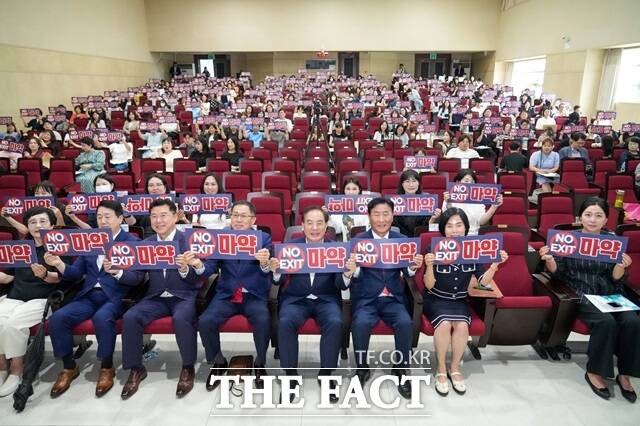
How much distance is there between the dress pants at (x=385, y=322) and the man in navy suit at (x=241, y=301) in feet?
2.06

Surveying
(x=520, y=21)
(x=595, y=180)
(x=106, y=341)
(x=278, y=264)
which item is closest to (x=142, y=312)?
(x=106, y=341)

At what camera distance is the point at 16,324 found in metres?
2.72

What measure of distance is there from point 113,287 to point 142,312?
38 cm

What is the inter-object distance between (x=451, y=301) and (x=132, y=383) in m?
2.32

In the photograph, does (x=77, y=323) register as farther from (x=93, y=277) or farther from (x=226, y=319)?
(x=226, y=319)

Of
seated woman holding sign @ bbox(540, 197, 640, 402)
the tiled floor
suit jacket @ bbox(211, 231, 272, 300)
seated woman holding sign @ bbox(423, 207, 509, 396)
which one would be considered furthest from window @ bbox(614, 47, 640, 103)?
suit jacket @ bbox(211, 231, 272, 300)

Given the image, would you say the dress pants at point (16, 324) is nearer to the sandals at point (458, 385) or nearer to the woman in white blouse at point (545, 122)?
the sandals at point (458, 385)

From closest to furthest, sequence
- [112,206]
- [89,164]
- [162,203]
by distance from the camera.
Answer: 1. [162,203]
2. [112,206]
3. [89,164]

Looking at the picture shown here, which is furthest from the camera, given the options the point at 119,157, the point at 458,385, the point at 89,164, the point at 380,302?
the point at 119,157

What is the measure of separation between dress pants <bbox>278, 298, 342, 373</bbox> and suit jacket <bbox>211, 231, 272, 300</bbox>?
275 millimetres

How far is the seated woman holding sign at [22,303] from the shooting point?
8.92ft

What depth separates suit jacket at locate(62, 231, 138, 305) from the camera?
9.55ft

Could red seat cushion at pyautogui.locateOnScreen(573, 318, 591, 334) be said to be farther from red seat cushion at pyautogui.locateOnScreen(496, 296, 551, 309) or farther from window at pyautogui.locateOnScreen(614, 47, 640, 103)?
window at pyautogui.locateOnScreen(614, 47, 640, 103)

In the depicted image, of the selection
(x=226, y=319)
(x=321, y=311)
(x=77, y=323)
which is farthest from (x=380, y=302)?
(x=77, y=323)
